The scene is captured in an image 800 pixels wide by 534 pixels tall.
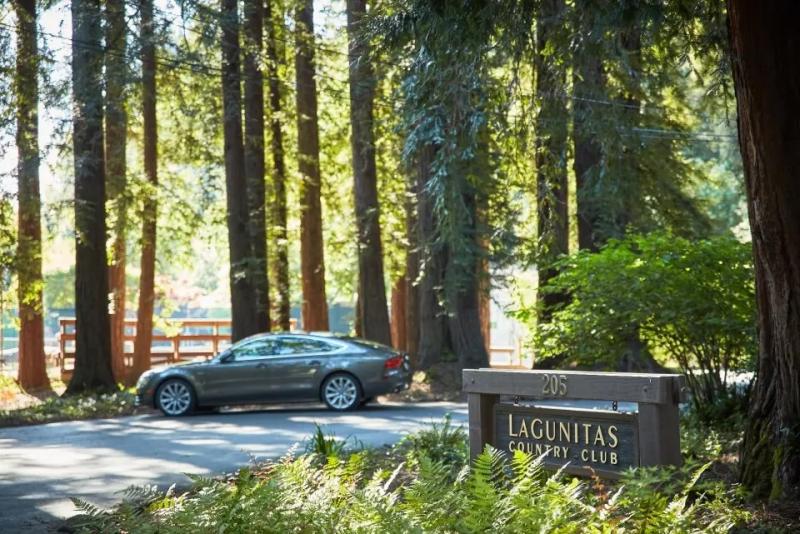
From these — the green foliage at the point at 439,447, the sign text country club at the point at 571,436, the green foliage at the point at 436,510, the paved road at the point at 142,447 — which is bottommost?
the paved road at the point at 142,447

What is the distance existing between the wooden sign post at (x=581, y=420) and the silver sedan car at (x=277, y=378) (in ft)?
39.9

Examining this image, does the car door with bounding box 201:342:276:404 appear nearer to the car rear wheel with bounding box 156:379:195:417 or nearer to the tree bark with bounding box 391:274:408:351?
the car rear wheel with bounding box 156:379:195:417

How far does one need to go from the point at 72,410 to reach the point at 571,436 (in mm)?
14941

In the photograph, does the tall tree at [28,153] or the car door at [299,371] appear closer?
the car door at [299,371]

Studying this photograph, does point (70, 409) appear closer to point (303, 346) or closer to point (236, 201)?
point (303, 346)

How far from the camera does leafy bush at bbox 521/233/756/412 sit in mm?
13391

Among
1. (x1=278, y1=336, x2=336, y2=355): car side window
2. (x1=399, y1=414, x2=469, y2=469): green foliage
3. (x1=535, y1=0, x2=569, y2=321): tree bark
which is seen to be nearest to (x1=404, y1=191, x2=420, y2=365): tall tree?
(x1=278, y1=336, x2=336, y2=355): car side window

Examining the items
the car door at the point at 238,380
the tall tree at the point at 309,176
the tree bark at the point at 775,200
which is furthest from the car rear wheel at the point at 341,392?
the tree bark at the point at 775,200

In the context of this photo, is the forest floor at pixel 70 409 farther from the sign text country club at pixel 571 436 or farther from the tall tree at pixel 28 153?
the sign text country club at pixel 571 436

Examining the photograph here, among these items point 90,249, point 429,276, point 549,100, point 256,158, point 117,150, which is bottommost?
point 429,276

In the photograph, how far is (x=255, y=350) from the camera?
2141cm

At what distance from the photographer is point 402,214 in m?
34.4

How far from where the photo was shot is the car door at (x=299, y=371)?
21125mm

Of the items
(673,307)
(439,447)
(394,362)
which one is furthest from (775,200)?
(394,362)
